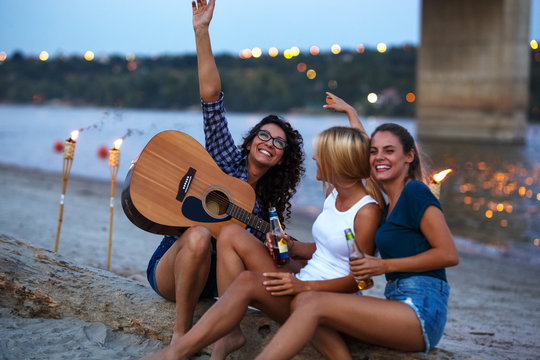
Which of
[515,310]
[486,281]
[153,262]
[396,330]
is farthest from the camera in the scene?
[486,281]

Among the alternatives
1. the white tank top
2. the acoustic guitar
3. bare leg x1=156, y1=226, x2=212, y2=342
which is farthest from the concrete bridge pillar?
bare leg x1=156, y1=226, x2=212, y2=342

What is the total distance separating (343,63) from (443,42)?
32744 millimetres

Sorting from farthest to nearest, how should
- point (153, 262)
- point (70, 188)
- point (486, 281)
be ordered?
point (70, 188), point (486, 281), point (153, 262)

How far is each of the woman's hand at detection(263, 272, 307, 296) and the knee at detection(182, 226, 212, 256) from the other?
43 centimetres

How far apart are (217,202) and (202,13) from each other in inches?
50.1

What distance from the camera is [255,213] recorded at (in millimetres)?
3760

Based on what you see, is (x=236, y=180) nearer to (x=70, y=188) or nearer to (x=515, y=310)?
(x=515, y=310)

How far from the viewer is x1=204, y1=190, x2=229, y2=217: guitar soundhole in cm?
366

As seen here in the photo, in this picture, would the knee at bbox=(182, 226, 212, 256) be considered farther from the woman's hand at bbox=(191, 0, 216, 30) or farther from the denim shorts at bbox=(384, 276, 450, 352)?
the woman's hand at bbox=(191, 0, 216, 30)

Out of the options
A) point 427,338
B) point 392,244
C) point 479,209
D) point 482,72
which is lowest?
point 479,209

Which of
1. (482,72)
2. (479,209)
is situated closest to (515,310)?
(479,209)

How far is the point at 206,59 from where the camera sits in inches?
149

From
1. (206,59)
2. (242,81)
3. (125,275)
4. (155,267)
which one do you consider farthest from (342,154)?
(242,81)

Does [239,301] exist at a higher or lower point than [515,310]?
higher
